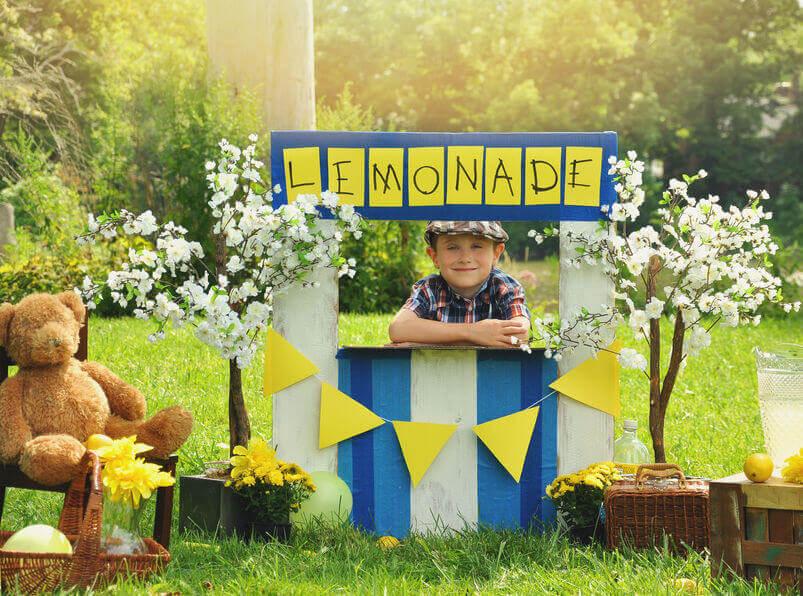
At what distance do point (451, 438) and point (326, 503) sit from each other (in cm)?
51

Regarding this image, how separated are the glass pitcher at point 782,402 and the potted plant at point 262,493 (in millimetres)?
1594

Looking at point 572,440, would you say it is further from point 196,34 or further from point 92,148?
point 196,34

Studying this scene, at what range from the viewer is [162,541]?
10.6ft

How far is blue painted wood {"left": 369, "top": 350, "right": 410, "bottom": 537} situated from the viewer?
12.2ft

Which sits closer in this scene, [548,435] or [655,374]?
[655,374]

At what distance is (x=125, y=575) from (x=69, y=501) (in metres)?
0.27

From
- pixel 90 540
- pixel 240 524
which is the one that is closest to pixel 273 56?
pixel 240 524

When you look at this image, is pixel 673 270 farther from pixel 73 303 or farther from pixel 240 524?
pixel 73 303

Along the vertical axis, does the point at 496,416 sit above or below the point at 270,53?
below

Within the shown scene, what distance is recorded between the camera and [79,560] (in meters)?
2.82

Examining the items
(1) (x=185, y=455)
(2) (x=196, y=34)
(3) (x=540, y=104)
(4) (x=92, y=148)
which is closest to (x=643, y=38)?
(3) (x=540, y=104)

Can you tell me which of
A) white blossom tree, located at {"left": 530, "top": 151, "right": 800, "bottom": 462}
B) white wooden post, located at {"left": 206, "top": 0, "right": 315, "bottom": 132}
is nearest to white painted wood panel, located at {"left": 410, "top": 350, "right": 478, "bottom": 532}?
white blossom tree, located at {"left": 530, "top": 151, "right": 800, "bottom": 462}

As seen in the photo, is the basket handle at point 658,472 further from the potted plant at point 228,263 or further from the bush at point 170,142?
the bush at point 170,142

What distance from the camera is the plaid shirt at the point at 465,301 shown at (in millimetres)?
4145
